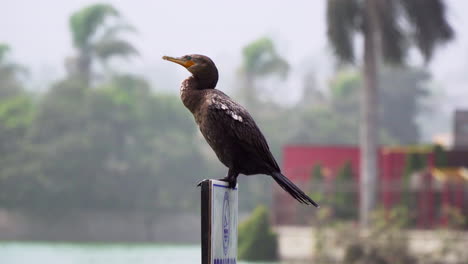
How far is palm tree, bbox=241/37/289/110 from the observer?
163 ft

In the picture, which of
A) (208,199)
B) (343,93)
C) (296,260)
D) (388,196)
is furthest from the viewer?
(343,93)

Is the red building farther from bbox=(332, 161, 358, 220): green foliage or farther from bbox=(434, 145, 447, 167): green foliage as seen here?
bbox=(332, 161, 358, 220): green foliage

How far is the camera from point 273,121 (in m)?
50.9

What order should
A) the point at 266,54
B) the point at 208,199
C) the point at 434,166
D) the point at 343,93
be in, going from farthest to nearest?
1. the point at 343,93
2. the point at 266,54
3. the point at 434,166
4. the point at 208,199

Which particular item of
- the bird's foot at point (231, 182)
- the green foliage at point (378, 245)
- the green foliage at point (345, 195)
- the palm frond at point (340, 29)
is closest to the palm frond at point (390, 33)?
the palm frond at point (340, 29)

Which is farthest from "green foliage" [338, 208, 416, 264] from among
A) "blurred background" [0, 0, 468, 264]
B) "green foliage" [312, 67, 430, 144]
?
"green foliage" [312, 67, 430, 144]

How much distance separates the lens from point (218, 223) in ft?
9.85

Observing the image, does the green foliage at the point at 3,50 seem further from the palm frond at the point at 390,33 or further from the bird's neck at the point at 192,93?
the bird's neck at the point at 192,93

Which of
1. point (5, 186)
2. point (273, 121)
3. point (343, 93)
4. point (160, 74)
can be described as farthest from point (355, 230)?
point (160, 74)

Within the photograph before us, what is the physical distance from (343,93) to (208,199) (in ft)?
182

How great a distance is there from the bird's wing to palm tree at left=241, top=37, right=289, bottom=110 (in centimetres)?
4595

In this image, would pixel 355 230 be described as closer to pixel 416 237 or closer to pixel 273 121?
pixel 416 237

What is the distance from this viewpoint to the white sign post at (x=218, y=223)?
2.92m

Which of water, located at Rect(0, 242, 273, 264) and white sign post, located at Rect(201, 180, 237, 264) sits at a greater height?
water, located at Rect(0, 242, 273, 264)
